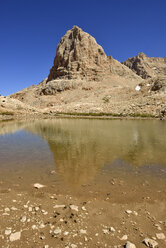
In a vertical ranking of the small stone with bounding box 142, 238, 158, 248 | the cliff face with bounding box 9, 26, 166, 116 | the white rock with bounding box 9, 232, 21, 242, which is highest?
the cliff face with bounding box 9, 26, 166, 116

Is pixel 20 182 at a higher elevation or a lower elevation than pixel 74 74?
lower

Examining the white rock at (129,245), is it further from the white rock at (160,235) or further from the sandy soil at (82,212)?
the white rock at (160,235)

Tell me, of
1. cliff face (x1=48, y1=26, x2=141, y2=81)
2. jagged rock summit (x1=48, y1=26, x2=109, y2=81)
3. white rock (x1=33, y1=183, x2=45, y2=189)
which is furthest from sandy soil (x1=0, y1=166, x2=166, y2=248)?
jagged rock summit (x1=48, y1=26, x2=109, y2=81)

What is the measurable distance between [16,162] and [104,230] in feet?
21.1

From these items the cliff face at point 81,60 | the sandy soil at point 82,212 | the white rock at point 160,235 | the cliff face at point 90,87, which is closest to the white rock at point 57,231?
the sandy soil at point 82,212

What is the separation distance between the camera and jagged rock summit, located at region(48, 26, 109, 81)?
350 feet

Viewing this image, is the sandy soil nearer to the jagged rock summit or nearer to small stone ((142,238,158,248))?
small stone ((142,238,158,248))

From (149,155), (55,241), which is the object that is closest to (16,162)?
(55,241)

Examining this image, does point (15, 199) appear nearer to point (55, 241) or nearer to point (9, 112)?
point (55, 241)

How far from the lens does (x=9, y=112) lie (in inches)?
1971

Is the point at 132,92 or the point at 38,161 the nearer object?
the point at 38,161

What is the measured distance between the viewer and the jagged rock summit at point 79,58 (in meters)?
107

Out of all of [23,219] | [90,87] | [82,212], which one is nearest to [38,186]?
[23,219]

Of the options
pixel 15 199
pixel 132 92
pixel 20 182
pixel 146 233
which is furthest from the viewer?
pixel 132 92
